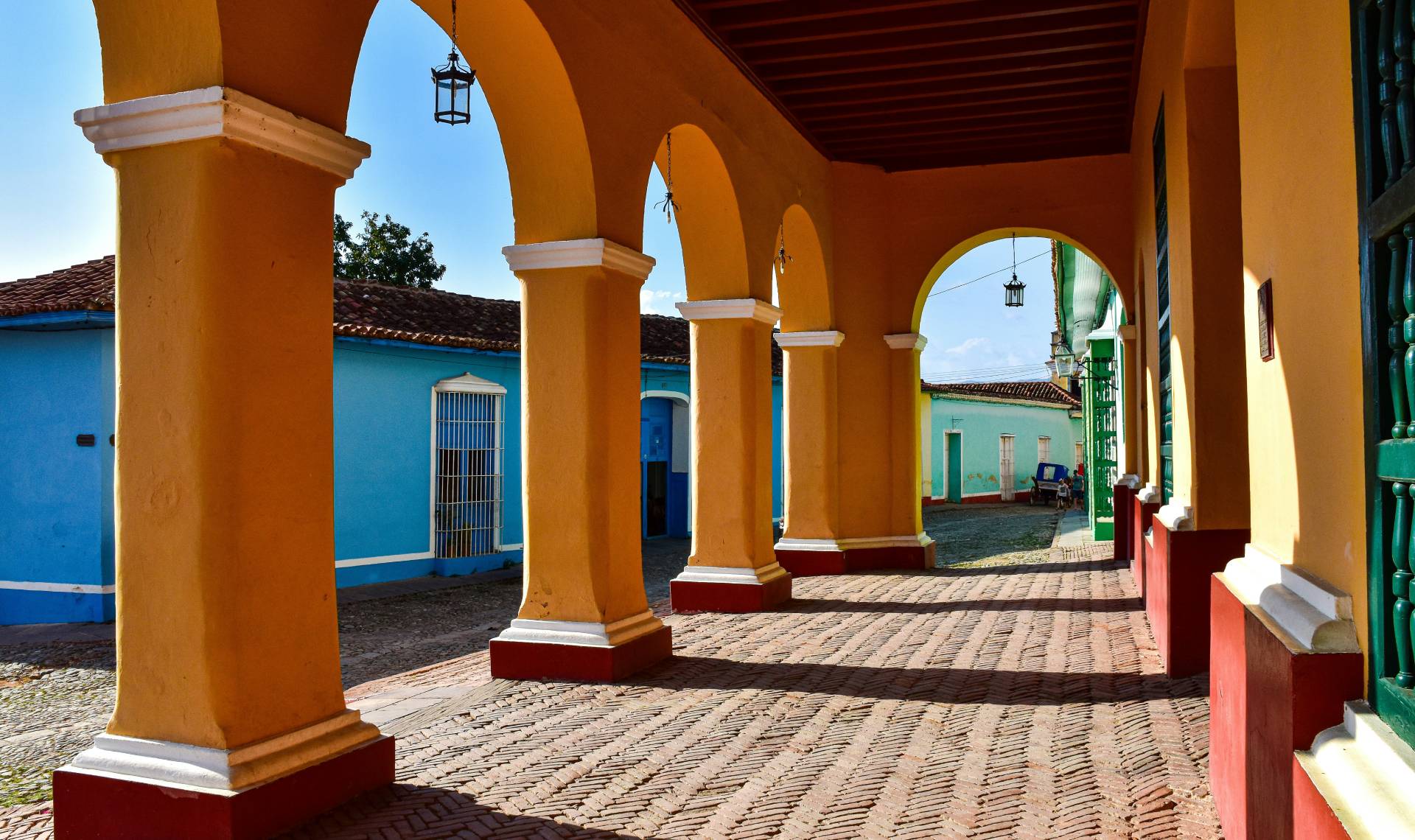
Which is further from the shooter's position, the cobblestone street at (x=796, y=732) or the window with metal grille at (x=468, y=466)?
the window with metal grille at (x=468, y=466)

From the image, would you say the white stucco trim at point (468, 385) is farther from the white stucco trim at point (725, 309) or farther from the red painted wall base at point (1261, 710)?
the red painted wall base at point (1261, 710)

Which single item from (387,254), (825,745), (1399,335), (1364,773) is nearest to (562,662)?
(825,745)

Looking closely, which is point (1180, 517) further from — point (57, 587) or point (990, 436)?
point (990, 436)

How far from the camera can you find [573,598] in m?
6.21

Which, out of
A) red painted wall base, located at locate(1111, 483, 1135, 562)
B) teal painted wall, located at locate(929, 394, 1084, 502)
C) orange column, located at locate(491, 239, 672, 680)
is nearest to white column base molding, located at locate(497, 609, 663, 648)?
orange column, located at locate(491, 239, 672, 680)

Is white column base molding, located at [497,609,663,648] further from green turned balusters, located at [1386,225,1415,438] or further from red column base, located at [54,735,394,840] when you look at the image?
green turned balusters, located at [1386,225,1415,438]

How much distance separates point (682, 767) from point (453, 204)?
94.8 ft

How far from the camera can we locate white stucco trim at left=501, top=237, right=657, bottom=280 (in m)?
6.09

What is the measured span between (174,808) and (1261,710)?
10.7 feet

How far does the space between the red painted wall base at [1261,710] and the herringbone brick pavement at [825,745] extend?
412 millimetres

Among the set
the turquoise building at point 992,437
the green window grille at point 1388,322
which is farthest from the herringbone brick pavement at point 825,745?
the turquoise building at point 992,437

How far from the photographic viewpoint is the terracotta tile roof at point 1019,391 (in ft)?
108

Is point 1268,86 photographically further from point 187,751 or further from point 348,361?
point 348,361

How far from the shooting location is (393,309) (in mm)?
15922
